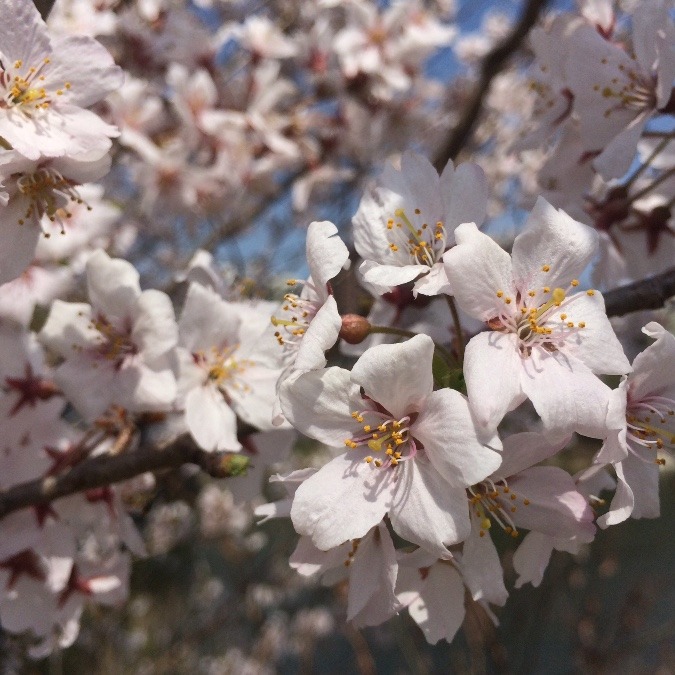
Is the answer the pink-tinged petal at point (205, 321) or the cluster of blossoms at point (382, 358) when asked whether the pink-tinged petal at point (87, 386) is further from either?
the pink-tinged petal at point (205, 321)

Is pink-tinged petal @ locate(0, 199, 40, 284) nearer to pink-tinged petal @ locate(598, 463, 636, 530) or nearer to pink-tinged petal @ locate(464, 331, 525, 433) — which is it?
pink-tinged petal @ locate(464, 331, 525, 433)

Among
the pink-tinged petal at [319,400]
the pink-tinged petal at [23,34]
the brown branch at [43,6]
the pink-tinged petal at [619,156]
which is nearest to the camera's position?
the pink-tinged petal at [319,400]

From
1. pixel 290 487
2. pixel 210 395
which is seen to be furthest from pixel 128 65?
pixel 290 487

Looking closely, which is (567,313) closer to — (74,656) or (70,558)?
(70,558)

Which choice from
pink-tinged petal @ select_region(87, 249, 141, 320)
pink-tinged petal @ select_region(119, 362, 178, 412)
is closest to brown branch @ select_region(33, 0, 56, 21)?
pink-tinged petal @ select_region(87, 249, 141, 320)

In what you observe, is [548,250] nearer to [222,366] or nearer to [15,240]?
[222,366]

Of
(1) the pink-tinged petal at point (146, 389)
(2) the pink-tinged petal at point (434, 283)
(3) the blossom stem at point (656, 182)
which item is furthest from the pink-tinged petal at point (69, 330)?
(3) the blossom stem at point (656, 182)

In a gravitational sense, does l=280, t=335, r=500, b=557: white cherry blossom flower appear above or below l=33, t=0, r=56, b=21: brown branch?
below
